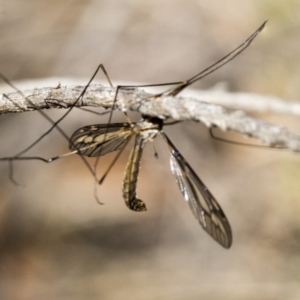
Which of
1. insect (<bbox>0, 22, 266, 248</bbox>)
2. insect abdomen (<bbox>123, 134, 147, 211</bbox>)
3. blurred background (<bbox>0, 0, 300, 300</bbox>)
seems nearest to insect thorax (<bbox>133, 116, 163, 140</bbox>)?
insect (<bbox>0, 22, 266, 248</bbox>)

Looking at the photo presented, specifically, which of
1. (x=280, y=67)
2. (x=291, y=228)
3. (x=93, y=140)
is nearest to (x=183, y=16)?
(x=280, y=67)

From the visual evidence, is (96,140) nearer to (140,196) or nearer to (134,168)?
(134,168)

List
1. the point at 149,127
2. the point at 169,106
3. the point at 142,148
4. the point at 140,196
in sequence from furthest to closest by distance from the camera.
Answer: the point at 140,196, the point at 142,148, the point at 149,127, the point at 169,106

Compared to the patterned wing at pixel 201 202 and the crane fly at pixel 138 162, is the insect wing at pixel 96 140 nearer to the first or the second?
the crane fly at pixel 138 162

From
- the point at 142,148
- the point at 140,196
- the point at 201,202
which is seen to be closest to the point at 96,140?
the point at 142,148

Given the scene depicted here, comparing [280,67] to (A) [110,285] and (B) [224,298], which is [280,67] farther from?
(A) [110,285]

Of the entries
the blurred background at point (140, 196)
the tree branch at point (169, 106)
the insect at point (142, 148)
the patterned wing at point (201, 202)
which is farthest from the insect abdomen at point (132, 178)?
the blurred background at point (140, 196)
